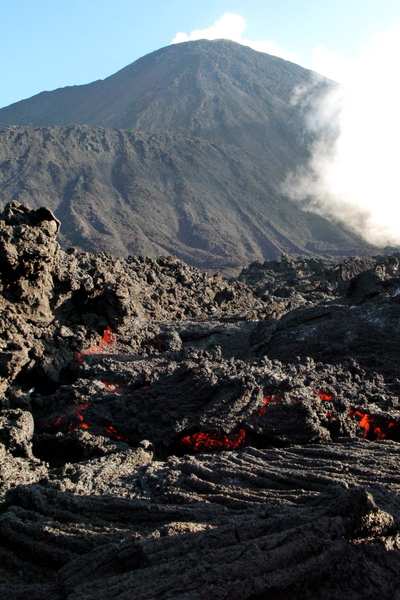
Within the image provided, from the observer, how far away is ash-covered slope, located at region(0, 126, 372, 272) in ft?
142

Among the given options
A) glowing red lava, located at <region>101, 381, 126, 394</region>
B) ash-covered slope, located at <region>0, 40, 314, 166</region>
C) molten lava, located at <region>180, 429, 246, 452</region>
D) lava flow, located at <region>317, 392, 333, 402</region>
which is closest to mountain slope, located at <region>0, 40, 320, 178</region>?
ash-covered slope, located at <region>0, 40, 314, 166</region>

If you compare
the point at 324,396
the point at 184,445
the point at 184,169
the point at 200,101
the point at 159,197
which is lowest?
the point at 184,445

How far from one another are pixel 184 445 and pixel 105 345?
3362 millimetres

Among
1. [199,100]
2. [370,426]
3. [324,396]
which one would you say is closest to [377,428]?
[370,426]

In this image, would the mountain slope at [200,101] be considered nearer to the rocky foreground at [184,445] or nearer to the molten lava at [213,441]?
the rocky foreground at [184,445]

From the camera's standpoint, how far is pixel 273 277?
2216 centimetres

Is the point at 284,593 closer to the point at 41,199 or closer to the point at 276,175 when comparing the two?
the point at 41,199

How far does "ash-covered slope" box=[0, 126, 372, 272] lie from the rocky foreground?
1099 inches

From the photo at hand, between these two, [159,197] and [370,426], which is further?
[159,197]

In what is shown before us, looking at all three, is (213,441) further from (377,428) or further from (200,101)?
(200,101)

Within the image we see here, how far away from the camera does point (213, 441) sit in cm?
600

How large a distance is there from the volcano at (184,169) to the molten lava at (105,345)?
27.8 metres

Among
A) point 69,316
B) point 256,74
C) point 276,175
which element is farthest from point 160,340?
point 256,74

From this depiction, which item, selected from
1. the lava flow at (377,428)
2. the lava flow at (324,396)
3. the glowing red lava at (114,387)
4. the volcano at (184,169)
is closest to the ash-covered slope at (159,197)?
the volcano at (184,169)
